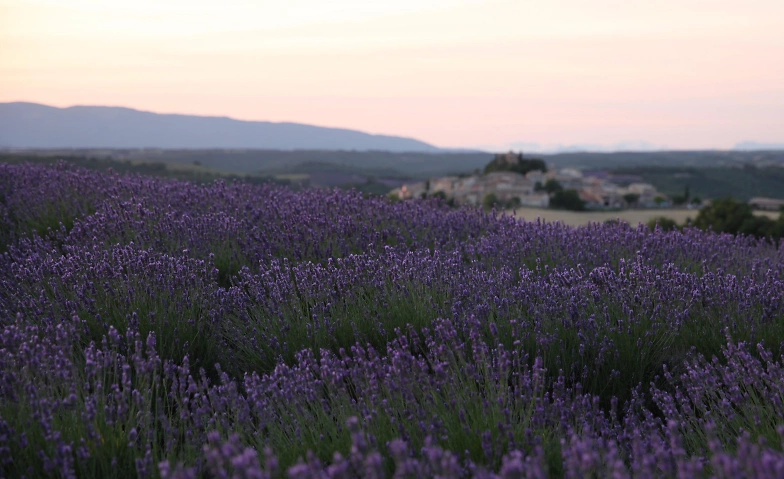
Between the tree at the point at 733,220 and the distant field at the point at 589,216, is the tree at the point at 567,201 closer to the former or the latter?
the distant field at the point at 589,216

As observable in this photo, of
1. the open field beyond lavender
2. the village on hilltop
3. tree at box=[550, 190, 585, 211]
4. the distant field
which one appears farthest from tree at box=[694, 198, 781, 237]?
tree at box=[550, 190, 585, 211]

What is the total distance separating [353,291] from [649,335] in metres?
1.43

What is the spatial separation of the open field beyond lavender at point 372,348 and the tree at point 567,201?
1720 centimetres

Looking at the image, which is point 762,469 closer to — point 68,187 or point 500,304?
point 500,304

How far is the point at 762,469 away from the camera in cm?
130

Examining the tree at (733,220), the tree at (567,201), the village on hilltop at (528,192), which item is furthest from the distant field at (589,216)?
the tree at (567,201)

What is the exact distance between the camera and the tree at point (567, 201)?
2238 centimetres

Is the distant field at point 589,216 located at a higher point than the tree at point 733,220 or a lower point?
lower

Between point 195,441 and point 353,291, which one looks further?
point 353,291

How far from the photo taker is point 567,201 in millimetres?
22516

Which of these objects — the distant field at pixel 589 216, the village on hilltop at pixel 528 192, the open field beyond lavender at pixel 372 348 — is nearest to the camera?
the open field beyond lavender at pixel 372 348

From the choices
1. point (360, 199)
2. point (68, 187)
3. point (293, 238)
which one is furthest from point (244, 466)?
point (68, 187)

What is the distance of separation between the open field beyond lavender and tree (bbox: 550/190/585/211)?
17203 millimetres

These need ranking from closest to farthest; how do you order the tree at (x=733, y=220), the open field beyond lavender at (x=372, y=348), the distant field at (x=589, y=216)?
the open field beyond lavender at (x=372, y=348) → the tree at (x=733, y=220) → the distant field at (x=589, y=216)
